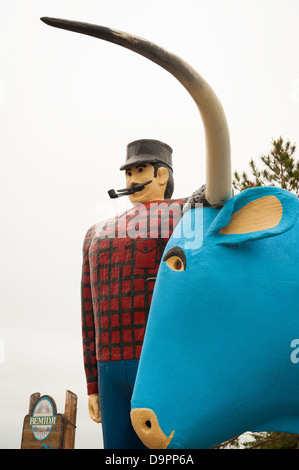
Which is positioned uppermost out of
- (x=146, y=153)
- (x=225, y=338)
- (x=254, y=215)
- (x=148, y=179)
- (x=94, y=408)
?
(x=146, y=153)

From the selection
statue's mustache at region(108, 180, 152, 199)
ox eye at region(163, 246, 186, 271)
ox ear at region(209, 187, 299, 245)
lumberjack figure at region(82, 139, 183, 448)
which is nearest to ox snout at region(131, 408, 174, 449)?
ox eye at region(163, 246, 186, 271)

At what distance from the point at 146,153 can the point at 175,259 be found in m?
1.27

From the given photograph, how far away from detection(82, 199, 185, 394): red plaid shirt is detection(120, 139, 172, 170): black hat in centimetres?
29

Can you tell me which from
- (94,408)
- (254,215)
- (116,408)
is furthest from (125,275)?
(254,215)

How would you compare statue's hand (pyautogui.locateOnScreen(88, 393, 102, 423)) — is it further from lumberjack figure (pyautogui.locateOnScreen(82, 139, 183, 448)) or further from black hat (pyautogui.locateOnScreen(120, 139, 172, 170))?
black hat (pyautogui.locateOnScreen(120, 139, 172, 170))

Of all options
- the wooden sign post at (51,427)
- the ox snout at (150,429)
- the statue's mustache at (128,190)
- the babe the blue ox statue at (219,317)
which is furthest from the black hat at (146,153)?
the wooden sign post at (51,427)

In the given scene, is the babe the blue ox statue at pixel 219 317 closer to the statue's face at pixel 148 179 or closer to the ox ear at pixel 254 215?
the ox ear at pixel 254 215

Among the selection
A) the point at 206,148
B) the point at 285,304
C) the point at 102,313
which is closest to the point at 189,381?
the point at 285,304

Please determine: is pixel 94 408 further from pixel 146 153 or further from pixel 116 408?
pixel 146 153

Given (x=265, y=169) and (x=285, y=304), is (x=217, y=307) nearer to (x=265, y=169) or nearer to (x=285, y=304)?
(x=285, y=304)

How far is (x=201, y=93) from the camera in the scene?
196 centimetres

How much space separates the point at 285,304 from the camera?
2004 millimetres

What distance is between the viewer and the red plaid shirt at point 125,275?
2.81 m

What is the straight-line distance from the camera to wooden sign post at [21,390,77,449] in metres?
5.02
